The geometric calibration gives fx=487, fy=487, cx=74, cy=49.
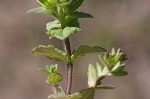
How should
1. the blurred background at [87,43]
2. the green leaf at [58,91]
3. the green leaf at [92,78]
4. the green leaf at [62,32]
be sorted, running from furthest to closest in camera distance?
the blurred background at [87,43], the green leaf at [92,78], the green leaf at [58,91], the green leaf at [62,32]

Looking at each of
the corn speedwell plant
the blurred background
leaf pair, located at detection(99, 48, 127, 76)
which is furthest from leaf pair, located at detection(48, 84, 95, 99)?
the blurred background

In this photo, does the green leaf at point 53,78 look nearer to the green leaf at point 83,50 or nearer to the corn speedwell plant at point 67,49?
the corn speedwell plant at point 67,49

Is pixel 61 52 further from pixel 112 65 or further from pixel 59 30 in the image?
pixel 112 65

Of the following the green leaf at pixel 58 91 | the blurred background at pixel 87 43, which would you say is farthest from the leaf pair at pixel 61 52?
the blurred background at pixel 87 43

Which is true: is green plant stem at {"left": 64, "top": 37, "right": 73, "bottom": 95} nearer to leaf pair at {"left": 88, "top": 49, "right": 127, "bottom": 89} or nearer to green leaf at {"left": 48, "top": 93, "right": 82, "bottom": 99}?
green leaf at {"left": 48, "top": 93, "right": 82, "bottom": 99}

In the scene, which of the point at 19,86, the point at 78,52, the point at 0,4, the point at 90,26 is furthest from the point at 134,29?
the point at 78,52

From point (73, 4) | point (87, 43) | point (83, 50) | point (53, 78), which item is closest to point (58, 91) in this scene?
point (53, 78)

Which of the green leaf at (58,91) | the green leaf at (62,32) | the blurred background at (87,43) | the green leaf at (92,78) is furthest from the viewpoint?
the blurred background at (87,43)

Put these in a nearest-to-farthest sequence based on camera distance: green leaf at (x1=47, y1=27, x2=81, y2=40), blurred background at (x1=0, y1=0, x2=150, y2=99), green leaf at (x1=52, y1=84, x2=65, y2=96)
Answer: green leaf at (x1=47, y1=27, x2=81, y2=40), green leaf at (x1=52, y1=84, x2=65, y2=96), blurred background at (x1=0, y1=0, x2=150, y2=99)
